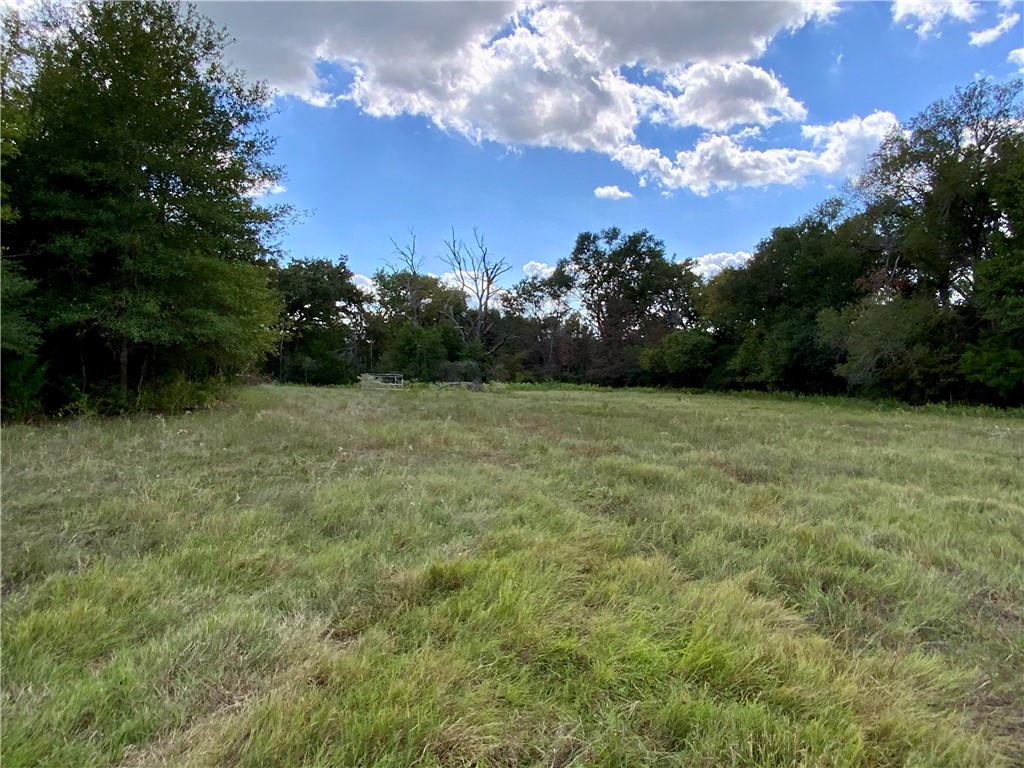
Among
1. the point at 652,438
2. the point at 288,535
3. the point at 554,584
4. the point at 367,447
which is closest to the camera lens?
the point at 554,584

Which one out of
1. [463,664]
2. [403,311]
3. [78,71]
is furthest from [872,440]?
[403,311]

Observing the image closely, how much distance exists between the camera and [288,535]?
282cm

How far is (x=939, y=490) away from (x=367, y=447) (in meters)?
5.90

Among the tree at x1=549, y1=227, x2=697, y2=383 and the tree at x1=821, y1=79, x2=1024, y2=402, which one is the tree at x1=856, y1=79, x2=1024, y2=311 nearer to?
the tree at x1=821, y1=79, x2=1024, y2=402

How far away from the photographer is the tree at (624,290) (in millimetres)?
32219

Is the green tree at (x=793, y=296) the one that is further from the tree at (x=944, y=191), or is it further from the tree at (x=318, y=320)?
the tree at (x=318, y=320)

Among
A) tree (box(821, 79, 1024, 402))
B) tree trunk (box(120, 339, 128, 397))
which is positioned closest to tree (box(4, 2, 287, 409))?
tree trunk (box(120, 339, 128, 397))

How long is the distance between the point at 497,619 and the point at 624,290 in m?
37.1

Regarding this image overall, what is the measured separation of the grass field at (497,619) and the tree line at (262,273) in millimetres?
3625

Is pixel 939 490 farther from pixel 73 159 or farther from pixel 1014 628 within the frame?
pixel 73 159

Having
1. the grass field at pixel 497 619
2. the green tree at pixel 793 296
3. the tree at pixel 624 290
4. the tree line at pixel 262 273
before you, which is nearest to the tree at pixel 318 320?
the tree line at pixel 262 273

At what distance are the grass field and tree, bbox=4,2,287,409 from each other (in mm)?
3516

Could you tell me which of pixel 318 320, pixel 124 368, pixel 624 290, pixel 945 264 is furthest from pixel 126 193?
pixel 624 290

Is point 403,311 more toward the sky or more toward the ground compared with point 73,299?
more toward the sky
